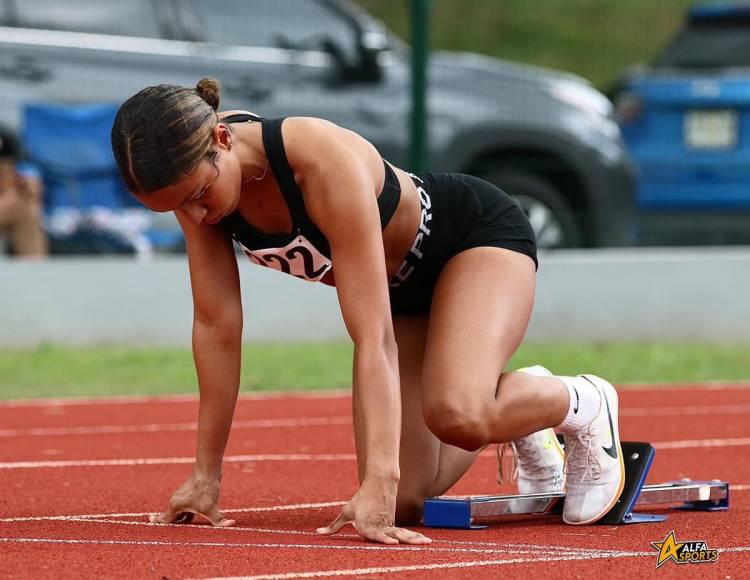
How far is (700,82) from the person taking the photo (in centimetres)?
1304

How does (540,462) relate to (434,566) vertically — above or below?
above

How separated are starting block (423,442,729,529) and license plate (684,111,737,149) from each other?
7.42 metres

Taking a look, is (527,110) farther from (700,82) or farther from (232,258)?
(232,258)

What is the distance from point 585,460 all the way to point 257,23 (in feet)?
23.4

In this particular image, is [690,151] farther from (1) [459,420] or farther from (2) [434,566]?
(2) [434,566]

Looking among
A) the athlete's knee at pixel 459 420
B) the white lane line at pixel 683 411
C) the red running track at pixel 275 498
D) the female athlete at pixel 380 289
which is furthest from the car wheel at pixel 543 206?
the athlete's knee at pixel 459 420

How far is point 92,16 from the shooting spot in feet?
37.4

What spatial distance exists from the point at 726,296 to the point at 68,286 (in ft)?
16.8

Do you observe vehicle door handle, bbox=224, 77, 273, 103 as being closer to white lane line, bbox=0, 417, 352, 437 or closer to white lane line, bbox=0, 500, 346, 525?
white lane line, bbox=0, 417, 352, 437

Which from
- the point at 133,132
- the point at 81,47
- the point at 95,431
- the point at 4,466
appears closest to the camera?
the point at 133,132

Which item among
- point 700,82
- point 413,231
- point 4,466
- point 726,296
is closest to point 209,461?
point 413,231

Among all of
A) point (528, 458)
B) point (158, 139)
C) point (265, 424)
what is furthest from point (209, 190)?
point (265, 424)

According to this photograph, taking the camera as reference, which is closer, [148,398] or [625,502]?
[625,502]

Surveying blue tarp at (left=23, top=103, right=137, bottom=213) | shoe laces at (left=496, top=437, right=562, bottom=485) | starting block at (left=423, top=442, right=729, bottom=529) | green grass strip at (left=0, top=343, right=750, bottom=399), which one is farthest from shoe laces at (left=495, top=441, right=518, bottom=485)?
blue tarp at (left=23, top=103, right=137, bottom=213)
